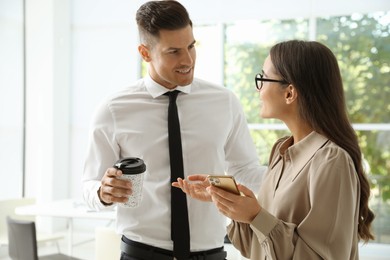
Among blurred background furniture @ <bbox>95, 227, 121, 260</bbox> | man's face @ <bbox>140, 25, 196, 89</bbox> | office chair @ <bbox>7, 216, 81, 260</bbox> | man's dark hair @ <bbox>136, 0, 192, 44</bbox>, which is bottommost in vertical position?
office chair @ <bbox>7, 216, 81, 260</bbox>

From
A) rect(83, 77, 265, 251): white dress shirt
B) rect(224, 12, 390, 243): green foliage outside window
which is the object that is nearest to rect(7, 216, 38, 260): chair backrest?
rect(83, 77, 265, 251): white dress shirt

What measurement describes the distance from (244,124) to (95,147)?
23.8 inches

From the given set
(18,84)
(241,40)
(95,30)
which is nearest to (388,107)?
(241,40)

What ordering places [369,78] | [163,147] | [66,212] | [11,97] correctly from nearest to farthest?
[163,147]
[66,212]
[369,78]
[11,97]

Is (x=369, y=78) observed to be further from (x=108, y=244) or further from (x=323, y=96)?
(x=323, y=96)

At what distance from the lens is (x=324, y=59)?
1.53m

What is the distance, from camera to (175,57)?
2076 mm

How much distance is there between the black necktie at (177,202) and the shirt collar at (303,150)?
19.0 inches

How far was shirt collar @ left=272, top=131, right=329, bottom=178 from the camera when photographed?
1.53 meters

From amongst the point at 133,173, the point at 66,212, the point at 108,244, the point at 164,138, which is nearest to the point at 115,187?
the point at 133,173

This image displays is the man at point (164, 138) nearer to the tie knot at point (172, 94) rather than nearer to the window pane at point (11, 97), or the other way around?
the tie knot at point (172, 94)

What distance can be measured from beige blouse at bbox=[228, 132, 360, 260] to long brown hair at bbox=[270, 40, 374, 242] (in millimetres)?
43

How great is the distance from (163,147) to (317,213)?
0.78 meters

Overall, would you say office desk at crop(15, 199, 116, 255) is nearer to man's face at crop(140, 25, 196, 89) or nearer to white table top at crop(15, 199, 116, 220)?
white table top at crop(15, 199, 116, 220)
